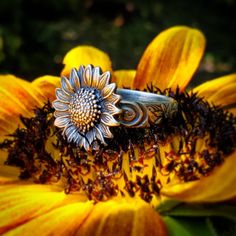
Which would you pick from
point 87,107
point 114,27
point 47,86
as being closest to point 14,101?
point 47,86

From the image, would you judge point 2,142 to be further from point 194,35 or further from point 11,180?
point 194,35

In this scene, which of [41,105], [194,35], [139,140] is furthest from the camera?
[194,35]

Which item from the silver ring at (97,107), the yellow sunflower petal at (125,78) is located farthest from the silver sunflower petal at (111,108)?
the yellow sunflower petal at (125,78)

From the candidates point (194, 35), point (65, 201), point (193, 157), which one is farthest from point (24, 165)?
point (194, 35)

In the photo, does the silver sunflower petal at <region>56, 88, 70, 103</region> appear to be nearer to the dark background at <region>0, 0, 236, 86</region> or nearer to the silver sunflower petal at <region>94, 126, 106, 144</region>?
the silver sunflower petal at <region>94, 126, 106, 144</region>

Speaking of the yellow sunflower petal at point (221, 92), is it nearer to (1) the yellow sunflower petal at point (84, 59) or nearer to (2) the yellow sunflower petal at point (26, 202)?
(1) the yellow sunflower petal at point (84, 59)

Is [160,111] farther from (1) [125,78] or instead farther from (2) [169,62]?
(1) [125,78]
